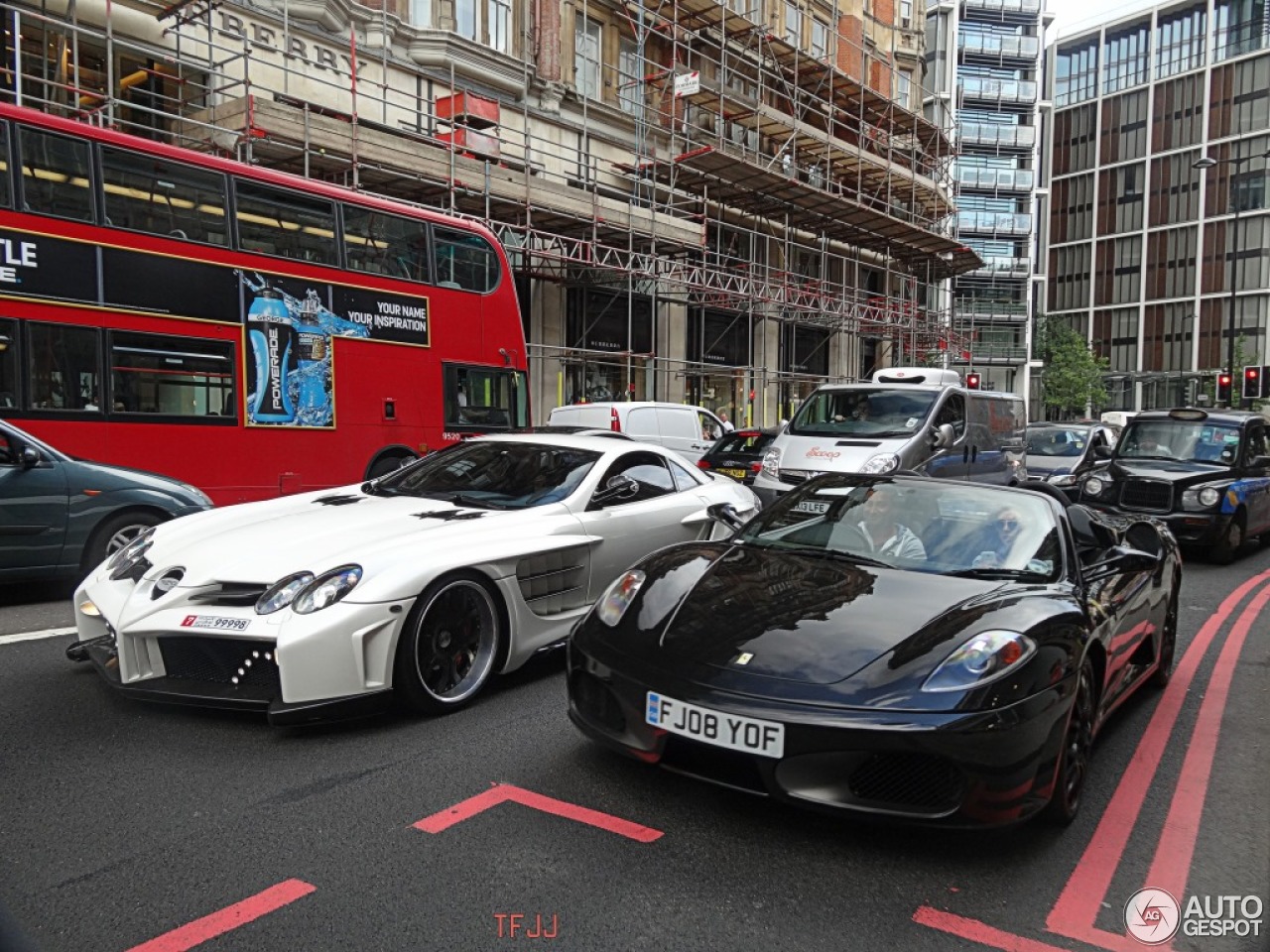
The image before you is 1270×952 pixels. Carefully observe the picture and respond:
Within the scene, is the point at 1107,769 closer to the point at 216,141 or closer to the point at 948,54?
the point at 216,141

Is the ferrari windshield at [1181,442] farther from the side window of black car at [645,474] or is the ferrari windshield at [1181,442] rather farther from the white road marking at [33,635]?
the white road marking at [33,635]

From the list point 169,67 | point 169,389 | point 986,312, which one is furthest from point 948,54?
point 169,389

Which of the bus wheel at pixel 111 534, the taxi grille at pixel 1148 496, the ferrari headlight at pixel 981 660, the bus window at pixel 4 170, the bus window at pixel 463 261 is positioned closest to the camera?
the ferrari headlight at pixel 981 660

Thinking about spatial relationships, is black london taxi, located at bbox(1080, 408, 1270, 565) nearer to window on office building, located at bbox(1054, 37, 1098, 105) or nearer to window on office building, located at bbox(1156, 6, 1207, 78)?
window on office building, located at bbox(1156, 6, 1207, 78)

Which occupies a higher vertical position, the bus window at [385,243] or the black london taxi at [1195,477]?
the bus window at [385,243]

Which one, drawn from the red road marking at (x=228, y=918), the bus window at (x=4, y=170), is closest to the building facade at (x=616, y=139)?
the bus window at (x=4, y=170)

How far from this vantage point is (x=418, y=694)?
4.27 metres

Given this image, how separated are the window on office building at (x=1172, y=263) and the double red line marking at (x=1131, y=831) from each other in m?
75.9

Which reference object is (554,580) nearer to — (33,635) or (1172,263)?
(33,635)

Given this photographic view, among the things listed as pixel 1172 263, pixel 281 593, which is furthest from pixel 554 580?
pixel 1172 263

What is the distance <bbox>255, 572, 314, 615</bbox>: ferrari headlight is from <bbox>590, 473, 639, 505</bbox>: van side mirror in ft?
6.07

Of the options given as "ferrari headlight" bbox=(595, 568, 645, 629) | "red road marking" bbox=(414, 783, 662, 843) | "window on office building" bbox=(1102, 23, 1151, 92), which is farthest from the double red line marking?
"window on office building" bbox=(1102, 23, 1151, 92)

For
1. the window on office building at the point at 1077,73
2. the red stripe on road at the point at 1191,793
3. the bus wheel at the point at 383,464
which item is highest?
the window on office building at the point at 1077,73

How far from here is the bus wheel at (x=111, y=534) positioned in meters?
7.25
